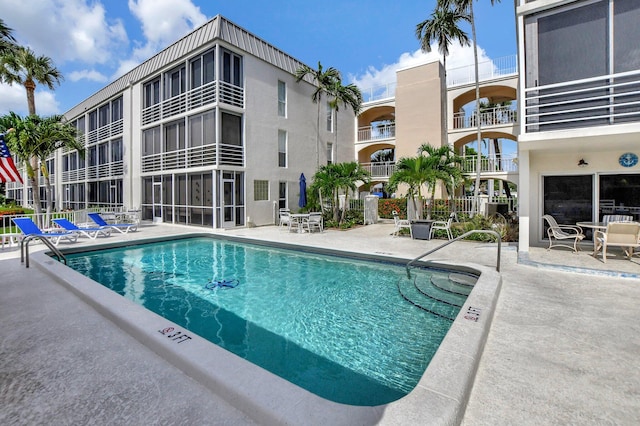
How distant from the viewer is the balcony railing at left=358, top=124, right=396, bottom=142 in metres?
23.5

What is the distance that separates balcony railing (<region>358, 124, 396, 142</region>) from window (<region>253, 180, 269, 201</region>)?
11.1 m

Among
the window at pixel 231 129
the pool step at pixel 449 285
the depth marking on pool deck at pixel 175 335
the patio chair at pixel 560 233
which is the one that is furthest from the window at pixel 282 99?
the depth marking on pool deck at pixel 175 335

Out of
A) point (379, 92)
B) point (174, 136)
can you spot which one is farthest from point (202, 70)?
point (379, 92)

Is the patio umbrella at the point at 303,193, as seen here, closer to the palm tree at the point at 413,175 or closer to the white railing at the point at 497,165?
the palm tree at the point at 413,175

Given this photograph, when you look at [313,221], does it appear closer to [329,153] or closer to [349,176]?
[349,176]

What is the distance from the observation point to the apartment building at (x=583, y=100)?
22.3ft

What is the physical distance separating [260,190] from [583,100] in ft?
42.3

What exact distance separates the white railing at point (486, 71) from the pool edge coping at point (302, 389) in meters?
21.4

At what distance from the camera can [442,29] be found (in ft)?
57.9

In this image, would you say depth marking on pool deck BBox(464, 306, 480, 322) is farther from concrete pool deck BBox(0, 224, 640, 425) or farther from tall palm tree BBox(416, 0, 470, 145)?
tall palm tree BBox(416, 0, 470, 145)

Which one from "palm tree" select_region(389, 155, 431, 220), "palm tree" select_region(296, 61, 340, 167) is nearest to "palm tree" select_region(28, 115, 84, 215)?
"palm tree" select_region(296, 61, 340, 167)

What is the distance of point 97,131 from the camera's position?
2278cm

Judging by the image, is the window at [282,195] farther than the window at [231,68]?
Yes

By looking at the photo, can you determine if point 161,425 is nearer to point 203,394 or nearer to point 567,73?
point 203,394
